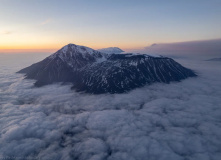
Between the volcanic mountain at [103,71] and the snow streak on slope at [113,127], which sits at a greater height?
the volcanic mountain at [103,71]

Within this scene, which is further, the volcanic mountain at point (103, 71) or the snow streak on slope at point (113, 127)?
the volcanic mountain at point (103, 71)

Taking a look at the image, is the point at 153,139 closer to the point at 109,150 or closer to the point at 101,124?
the point at 109,150

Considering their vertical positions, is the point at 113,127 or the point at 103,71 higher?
the point at 103,71

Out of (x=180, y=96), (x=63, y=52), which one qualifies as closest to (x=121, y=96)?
(x=180, y=96)

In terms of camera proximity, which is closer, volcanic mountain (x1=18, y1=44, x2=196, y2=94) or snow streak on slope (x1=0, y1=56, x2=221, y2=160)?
snow streak on slope (x1=0, y1=56, x2=221, y2=160)

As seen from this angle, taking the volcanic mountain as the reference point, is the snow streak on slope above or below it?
below
